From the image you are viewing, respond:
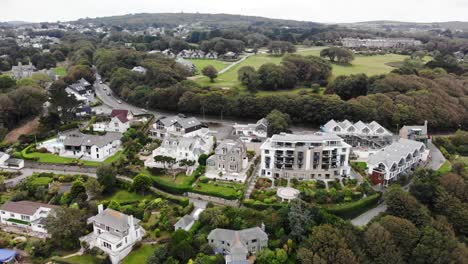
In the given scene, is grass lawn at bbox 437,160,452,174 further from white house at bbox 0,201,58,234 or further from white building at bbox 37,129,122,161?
white house at bbox 0,201,58,234

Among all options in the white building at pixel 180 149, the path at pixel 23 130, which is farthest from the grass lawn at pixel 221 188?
the path at pixel 23 130

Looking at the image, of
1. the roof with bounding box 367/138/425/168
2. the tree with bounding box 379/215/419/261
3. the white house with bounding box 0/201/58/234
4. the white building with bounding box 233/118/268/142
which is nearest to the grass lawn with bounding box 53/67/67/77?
the white building with bounding box 233/118/268/142

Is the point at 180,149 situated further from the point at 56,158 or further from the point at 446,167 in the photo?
the point at 446,167

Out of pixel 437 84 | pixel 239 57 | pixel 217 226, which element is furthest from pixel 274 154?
pixel 239 57

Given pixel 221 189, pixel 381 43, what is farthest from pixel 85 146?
pixel 381 43

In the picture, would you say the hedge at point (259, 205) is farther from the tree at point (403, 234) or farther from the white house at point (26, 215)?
the white house at point (26, 215)
